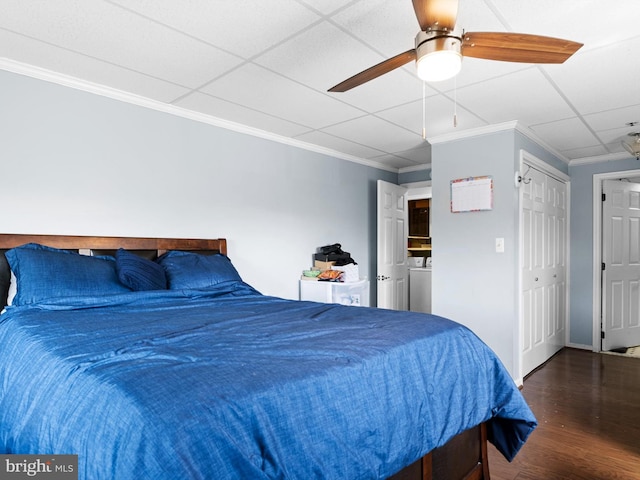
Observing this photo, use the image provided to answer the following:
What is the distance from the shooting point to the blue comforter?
3.14 feet

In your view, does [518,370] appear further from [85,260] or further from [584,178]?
[85,260]

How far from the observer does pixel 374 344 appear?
153 cm

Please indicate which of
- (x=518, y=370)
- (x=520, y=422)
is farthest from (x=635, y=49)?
(x=518, y=370)

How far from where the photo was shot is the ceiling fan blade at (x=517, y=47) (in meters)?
1.61

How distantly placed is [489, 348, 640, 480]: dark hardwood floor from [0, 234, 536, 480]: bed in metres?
0.54

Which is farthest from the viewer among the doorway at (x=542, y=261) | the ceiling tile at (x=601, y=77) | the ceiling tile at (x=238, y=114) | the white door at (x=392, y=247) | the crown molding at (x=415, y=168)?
the crown molding at (x=415, y=168)

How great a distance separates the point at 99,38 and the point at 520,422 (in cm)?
297

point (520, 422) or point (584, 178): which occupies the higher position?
point (584, 178)

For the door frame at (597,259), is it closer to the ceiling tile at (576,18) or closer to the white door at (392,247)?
the white door at (392,247)

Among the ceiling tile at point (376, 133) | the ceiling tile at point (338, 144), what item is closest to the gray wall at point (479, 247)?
the ceiling tile at point (376, 133)

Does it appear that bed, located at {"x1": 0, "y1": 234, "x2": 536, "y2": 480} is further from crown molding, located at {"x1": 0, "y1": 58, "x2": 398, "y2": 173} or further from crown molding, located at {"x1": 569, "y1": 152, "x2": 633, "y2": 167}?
crown molding, located at {"x1": 569, "y1": 152, "x2": 633, "y2": 167}

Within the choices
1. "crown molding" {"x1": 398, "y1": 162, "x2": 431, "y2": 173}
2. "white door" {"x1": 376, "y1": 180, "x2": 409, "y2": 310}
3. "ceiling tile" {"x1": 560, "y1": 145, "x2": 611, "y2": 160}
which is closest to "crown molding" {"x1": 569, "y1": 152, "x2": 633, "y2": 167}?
"ceiling tile" {"x1": 560, "y1": 145, "x2": 611, "y2": 160}

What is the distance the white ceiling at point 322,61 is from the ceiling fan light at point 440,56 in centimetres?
41

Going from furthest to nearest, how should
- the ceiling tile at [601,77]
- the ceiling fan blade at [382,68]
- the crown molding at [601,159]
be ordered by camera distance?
the crown molding at [601,159], the ceiling tile at [601,77], the ceiling fan blade at [382,68]
